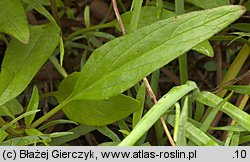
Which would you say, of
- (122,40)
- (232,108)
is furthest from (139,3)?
(232,108)

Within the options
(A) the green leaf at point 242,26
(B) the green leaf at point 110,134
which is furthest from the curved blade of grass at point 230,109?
(A) the green leaf at point 242,26

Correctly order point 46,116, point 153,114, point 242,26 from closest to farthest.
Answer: point 153,114 < point 46,116 < point 242,26

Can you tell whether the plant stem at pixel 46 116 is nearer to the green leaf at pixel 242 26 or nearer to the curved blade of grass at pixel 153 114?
the curved blade of grass at pixel 153 114

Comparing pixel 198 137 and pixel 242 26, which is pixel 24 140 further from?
pixel 242 26

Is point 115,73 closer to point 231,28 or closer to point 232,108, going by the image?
point 232,108

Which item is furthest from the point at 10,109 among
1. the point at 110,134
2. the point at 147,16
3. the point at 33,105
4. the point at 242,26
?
the point at 242,26
